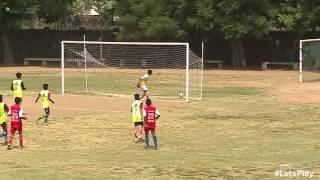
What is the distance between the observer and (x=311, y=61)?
41.5 m

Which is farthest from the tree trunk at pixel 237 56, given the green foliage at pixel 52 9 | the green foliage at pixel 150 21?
the green foliage at pixel 52 9

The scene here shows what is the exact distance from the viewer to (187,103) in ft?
88.2

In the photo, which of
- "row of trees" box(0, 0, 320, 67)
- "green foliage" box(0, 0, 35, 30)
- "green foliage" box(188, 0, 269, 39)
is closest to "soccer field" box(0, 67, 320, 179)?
"green foliage" box(188, 0, 269, 39)

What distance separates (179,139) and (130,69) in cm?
2942

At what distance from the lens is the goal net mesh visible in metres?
40.4

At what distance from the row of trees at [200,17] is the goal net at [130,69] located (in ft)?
6.36

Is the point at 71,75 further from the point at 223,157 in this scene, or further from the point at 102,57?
the point at 223,157

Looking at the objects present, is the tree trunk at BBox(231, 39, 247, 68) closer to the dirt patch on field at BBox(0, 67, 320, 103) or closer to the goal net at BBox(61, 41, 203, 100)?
the dirt patch on field at BBox(0, 67, 320, 103)

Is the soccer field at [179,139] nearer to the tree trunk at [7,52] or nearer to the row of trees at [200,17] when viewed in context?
the row of trees at [200,17]

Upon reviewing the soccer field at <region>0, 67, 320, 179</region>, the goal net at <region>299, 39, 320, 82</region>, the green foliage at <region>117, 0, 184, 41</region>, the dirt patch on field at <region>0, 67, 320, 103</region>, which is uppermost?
the green foliage at <region>117, 0, 184, 41</region>

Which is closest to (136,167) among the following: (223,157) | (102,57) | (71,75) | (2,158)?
(223,157)

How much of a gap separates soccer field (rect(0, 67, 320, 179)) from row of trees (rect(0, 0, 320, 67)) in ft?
58.3

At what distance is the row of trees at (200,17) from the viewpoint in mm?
48156

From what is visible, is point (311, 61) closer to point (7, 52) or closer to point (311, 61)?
point (311, 61)
